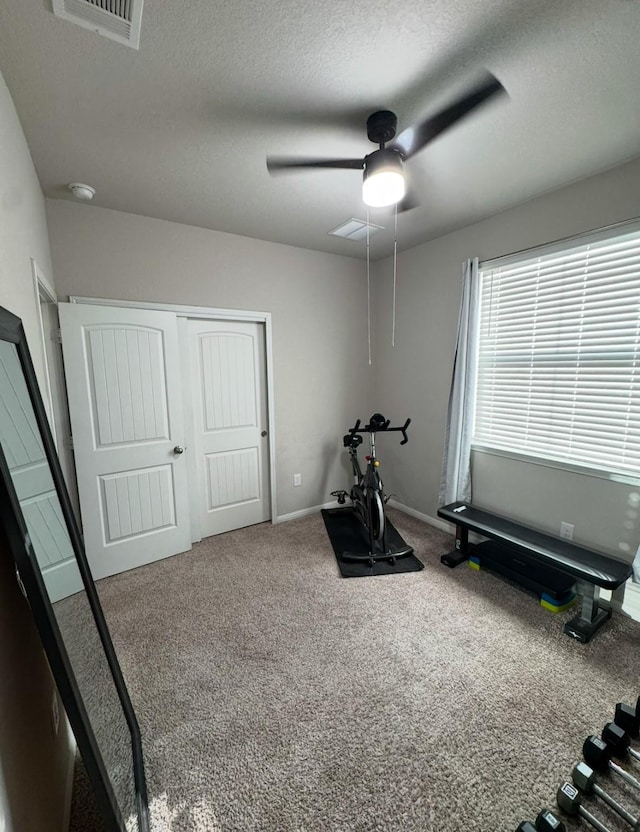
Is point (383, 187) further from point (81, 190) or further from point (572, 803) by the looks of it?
point (572, 803)

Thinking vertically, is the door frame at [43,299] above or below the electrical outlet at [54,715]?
above

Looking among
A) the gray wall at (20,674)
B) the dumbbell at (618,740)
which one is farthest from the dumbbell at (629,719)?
the gray wall at (20,674)

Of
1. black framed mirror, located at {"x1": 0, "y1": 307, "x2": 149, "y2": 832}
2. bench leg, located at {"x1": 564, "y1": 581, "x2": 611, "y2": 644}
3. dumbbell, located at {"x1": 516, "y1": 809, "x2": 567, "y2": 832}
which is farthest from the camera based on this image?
bench leg, located at {"x1": 564, "y1": 581, "x2": 611, "y2": 644}

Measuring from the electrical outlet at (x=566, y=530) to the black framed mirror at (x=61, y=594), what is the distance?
105 inches

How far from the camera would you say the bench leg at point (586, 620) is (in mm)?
1953

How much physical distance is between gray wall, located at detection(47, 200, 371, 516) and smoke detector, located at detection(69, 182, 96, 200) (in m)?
0.23

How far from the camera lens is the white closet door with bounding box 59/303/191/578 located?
8.00 feet

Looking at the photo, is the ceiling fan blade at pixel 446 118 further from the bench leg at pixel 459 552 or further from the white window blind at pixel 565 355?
the bench leg at pixel 459 552

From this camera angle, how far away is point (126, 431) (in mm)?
2631

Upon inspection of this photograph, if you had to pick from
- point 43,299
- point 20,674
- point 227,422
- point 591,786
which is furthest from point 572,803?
point 43,299

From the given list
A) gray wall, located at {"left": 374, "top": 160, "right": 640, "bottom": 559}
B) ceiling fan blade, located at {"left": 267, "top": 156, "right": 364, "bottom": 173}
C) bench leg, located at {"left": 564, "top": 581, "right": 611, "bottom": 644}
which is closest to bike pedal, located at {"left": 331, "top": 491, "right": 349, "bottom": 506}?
gray wall, located at {"left": 374, "top": 160, "right": 640, "bottom": 559}

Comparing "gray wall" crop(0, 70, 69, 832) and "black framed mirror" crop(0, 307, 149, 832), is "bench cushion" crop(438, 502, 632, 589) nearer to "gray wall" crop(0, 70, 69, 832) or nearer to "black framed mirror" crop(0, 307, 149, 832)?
"black framed mirror" crop(0, 307, 149, 832)

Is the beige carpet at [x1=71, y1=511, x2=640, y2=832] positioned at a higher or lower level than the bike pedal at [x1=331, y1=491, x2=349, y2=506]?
lower

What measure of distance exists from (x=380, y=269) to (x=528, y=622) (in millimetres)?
3414
